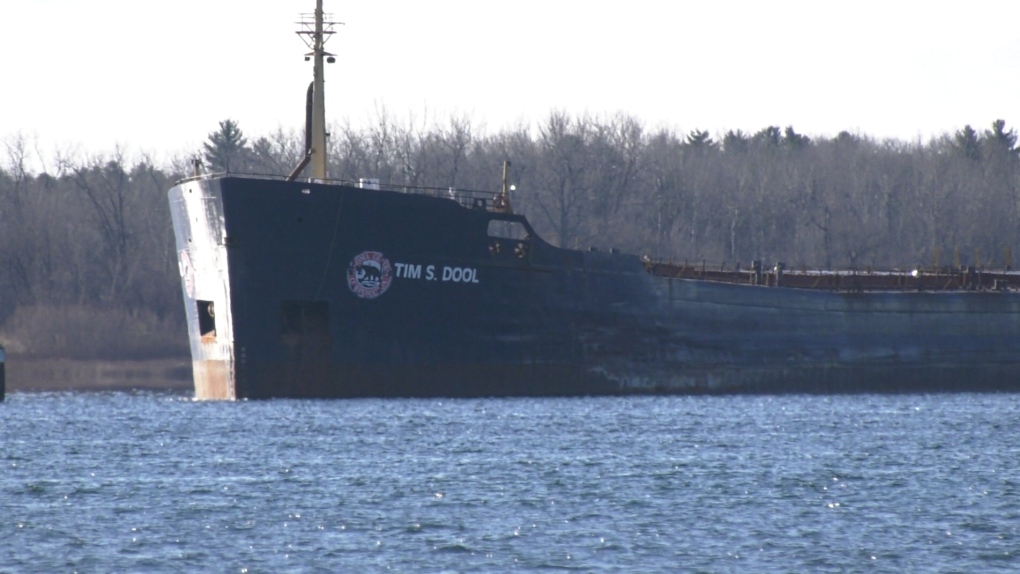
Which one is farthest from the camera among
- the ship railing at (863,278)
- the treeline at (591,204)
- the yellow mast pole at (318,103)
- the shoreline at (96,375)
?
the treeline at (591,204)

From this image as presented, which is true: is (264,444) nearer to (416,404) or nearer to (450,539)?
(416,404)

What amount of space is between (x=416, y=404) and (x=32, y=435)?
8.72 m

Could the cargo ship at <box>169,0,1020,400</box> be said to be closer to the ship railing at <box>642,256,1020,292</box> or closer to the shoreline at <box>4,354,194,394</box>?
the ship railing at <box>642,256,1020,292</box>

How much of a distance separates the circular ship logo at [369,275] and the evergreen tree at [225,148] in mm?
51718

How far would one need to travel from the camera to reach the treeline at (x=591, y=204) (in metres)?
73.3

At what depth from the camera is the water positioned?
62.1 ft

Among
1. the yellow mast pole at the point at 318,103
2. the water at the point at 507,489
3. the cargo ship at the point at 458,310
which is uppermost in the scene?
the yellow mast pole at the point at 318,103

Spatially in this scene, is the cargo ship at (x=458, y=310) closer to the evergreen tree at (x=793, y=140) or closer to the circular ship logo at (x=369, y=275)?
the circular ship logo at (x=369, y=275)

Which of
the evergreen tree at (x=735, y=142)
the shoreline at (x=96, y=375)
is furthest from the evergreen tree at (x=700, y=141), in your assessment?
the shoreline at (x=96, y=375)

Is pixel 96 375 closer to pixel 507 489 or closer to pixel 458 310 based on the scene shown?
pixel 458 310

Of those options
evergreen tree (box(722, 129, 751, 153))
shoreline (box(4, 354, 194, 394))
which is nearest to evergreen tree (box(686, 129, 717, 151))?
evergreen tree (box(722, 129, 751, 153))

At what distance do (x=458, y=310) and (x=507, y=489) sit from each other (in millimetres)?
12458

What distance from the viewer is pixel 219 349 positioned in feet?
Result: 119

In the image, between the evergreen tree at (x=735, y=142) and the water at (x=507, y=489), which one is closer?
the water at (x=507, y=489)
